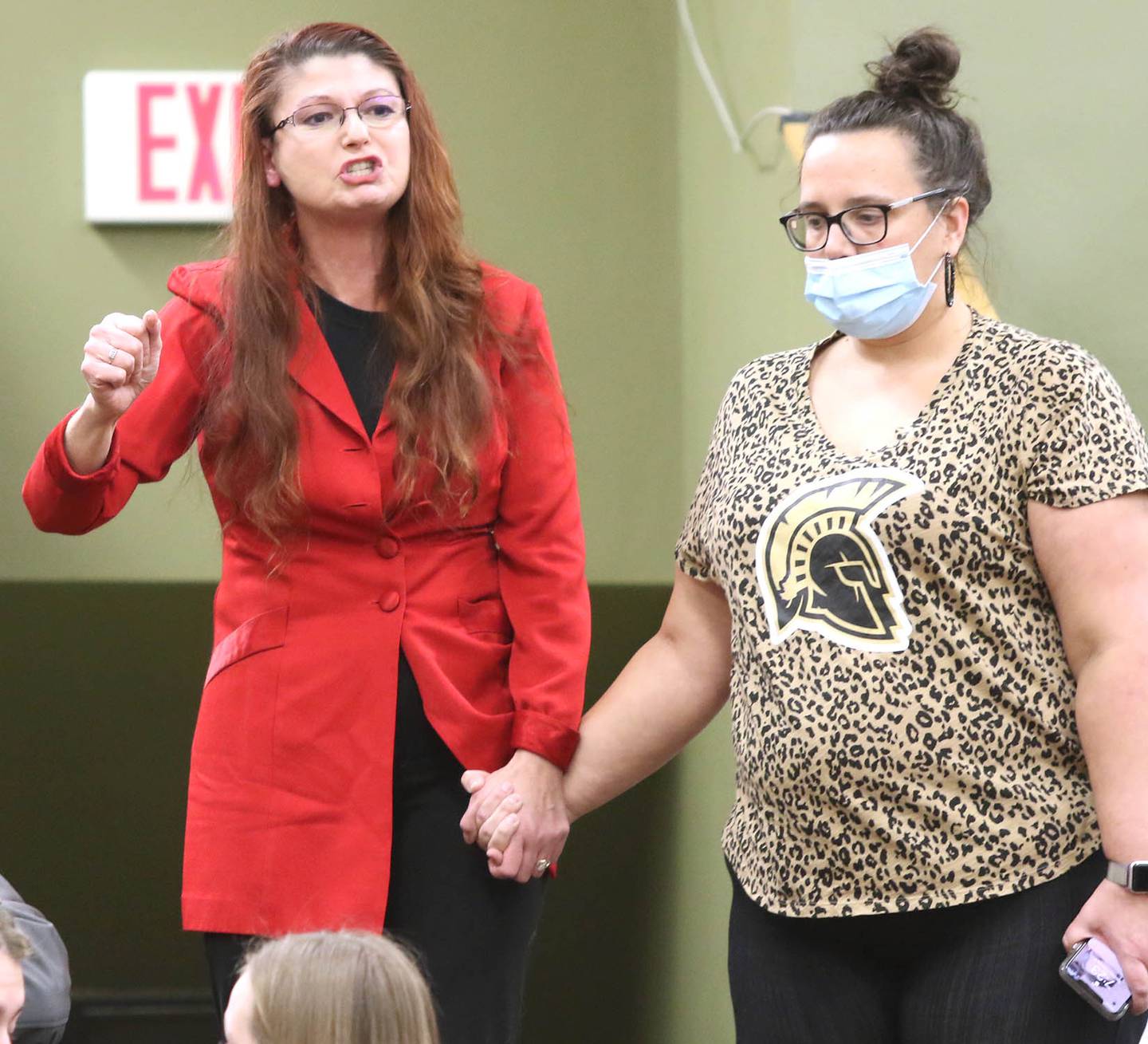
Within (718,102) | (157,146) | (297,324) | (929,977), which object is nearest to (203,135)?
(157,146)

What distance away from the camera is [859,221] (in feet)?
5.36

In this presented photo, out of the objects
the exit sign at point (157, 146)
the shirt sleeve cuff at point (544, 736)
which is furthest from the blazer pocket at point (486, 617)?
the exit sign at point (157, 146)

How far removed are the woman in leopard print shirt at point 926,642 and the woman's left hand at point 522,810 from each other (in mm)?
281

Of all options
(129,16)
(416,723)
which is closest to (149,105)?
(129,16)

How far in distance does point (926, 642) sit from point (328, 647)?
2.31 feet

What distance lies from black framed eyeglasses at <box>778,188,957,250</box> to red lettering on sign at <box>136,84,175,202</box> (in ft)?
5.83

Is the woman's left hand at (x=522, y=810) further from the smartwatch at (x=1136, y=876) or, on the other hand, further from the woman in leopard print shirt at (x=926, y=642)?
the smartwatch at (x=1136, y=876)

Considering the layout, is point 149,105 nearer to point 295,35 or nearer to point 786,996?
point 295,35

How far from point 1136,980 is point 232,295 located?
1.23 m

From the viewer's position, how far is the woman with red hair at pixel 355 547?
71.8 inches

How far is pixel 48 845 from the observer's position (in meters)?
3.32

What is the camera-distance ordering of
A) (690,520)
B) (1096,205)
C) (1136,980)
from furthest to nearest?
(1096,205)
(690,520)
(1136,980)

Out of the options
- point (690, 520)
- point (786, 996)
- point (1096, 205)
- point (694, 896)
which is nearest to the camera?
point (786, 996)

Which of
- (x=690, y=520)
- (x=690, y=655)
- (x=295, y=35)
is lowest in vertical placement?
(x=690, y=655)
